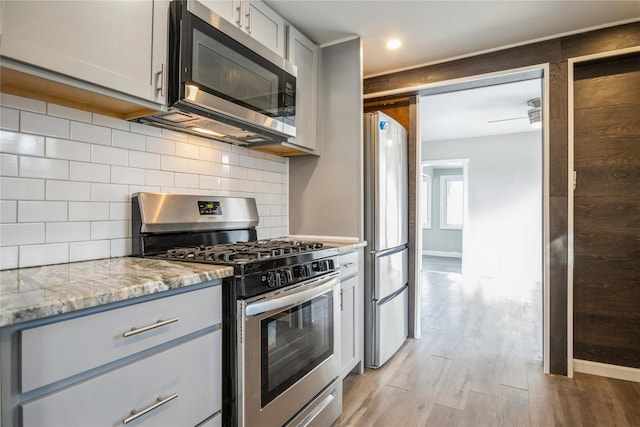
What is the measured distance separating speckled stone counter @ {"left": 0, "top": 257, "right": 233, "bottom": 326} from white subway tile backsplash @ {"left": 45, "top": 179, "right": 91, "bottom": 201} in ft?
0.86

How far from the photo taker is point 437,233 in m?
8.43

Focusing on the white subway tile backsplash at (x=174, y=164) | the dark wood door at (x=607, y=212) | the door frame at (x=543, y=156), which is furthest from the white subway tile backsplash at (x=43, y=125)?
the dark wood door at (x=607, y=212)

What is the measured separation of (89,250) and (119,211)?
21cm

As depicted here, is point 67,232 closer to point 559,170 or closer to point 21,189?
point 21,189

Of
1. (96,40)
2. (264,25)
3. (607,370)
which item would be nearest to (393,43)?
(264,25)

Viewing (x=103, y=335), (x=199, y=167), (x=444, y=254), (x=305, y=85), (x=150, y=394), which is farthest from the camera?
(x=444, y=254)

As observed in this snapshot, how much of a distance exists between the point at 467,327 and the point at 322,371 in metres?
2.16

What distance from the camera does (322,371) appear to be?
5.75 feet

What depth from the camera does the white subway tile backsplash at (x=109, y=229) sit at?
1.48 m

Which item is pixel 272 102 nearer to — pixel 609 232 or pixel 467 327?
pixel 609 232

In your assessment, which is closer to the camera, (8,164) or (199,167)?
(8,164)

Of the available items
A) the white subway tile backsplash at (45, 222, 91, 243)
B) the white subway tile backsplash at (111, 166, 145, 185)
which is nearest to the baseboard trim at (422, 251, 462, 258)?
the white subway tile backsplash at (111, 166, 145, 185)

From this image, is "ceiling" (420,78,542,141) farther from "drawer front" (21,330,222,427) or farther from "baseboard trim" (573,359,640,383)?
"drawer front" (21,330,222,427)

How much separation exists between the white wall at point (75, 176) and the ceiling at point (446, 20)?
1100mm
